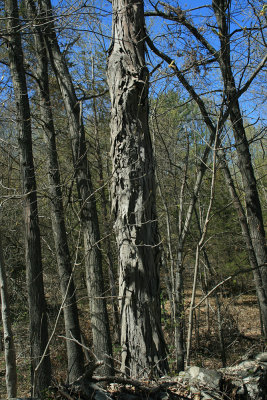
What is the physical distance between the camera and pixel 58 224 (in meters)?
7.60

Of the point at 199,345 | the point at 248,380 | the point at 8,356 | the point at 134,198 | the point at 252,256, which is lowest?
the point at 199,345

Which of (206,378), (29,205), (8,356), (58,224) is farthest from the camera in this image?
(58,224)

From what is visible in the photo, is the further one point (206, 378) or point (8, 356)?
point (8, 356)

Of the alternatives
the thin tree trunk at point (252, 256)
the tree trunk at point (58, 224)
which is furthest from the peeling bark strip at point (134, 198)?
the thin tree trunk at point (252, 256)

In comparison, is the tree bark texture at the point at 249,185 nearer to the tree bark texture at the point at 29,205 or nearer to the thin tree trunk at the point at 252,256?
the thin tree trunk at the point at 252,256

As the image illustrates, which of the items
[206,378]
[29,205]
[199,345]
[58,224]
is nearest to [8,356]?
[206,378]

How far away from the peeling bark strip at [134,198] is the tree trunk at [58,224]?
3.89 metres

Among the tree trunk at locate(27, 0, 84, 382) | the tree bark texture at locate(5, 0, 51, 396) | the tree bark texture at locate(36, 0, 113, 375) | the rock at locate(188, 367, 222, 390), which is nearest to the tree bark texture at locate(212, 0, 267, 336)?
the tree bark texture at locate(36, 0, 113, 375)

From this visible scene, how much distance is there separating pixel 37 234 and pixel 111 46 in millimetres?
4472

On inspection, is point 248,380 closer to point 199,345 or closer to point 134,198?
point 134,198

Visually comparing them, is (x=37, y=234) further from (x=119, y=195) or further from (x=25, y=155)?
(x=119, y=195)

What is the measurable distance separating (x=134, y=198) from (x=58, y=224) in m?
4.68

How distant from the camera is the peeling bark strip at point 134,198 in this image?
307cm

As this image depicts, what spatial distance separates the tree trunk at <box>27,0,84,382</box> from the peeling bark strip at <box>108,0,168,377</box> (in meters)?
3.89
